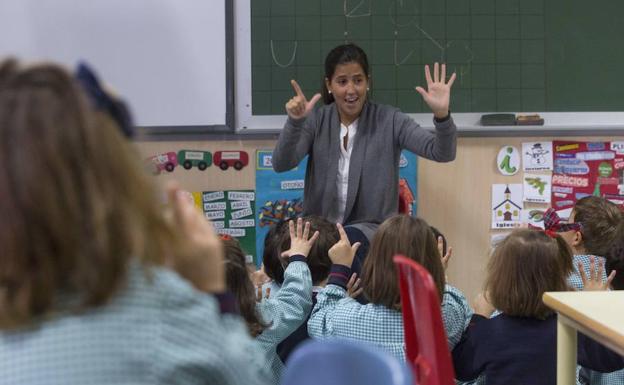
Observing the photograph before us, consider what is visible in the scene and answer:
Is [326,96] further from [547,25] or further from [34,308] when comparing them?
[34,308]

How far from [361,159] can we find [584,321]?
66.9 inches

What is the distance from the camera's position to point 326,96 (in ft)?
11.6

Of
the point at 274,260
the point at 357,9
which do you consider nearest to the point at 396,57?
the point at 357,9

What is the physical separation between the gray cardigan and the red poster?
92 cm

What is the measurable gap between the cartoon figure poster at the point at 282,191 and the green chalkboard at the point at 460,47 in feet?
0.81

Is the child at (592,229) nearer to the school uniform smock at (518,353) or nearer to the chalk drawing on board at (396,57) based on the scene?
the school uniform smock at (518,353)

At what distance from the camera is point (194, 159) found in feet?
12.5

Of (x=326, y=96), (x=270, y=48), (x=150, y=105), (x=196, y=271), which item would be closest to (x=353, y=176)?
(x=326, y=96)

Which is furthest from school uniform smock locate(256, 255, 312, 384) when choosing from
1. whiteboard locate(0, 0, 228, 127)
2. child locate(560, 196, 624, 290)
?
whiteboard locate(0, 0, 228, 127)

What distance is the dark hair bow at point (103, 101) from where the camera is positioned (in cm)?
93

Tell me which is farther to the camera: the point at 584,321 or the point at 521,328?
the point at 521,328

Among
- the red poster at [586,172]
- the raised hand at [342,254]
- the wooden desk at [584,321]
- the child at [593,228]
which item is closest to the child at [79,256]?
the wooden desk at [584,321]

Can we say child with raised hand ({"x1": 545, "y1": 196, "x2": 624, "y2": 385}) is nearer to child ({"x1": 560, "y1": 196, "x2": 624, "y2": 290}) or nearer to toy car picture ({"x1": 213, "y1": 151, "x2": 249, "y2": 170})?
child ({"x1": 560, "y1": 196, "x2": 624, "y2": 290})

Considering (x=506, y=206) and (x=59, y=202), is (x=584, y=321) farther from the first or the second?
(x=506, y=206)
